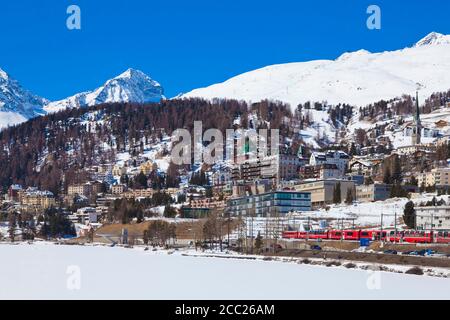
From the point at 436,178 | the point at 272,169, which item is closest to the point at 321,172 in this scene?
the point at 272,169

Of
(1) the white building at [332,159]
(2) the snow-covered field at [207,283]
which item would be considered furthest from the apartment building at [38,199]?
(2) the snow-covered field at [207,283]

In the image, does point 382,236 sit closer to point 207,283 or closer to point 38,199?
point 207,283

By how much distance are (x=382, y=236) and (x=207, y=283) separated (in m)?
29.6

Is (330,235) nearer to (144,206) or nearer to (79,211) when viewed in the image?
(144,206)

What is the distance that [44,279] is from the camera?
95.0ft

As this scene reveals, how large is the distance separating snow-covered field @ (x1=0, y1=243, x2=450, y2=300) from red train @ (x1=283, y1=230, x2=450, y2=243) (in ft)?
55.8

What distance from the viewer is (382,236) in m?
54.8

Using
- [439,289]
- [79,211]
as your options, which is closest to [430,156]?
[79,211]

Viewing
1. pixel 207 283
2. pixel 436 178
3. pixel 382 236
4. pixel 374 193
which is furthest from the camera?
pixel 436 178

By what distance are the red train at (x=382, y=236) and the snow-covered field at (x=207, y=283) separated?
55.8ft

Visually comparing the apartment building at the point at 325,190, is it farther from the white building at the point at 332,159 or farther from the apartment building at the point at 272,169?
the apartment building at the point at 272,169

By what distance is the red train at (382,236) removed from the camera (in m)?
51.8

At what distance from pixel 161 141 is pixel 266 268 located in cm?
15459

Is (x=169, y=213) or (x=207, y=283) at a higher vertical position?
(x=169, y=213)
